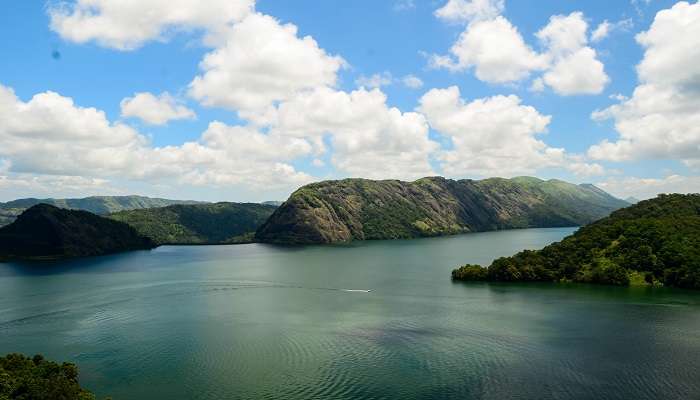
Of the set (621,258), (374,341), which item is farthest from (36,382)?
(621,258)

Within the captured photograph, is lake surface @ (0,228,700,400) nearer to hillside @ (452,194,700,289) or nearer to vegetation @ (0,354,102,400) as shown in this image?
vegetation @ (0,354,102,400)

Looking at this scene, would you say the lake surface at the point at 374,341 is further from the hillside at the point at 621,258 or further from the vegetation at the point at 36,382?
the hillside at the point at 621,258

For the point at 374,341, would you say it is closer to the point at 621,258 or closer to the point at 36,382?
the point at 36,382

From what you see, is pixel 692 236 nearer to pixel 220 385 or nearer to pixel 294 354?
pixel 294 354

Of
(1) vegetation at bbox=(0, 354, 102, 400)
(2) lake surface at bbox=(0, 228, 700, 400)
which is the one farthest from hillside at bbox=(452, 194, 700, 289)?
(1) vegetation at bbox=(0, 354, 102, 400)

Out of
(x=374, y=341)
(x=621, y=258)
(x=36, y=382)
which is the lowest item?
(x=374, y=341)

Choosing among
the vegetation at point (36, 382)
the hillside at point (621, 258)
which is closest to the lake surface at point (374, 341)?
the vegetation at point (36, 382)
